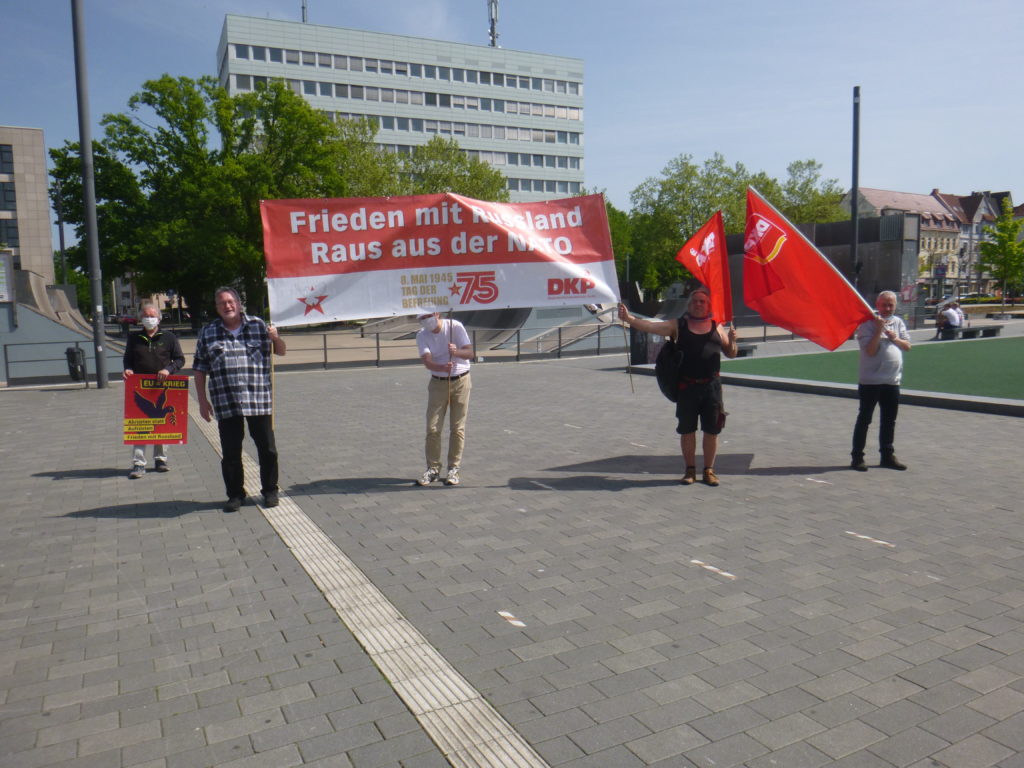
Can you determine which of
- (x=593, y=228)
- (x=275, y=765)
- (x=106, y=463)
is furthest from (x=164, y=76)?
(x=275, y=765)

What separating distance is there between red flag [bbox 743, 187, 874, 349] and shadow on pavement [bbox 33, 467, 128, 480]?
6874mm

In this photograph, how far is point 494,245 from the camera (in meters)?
7.18

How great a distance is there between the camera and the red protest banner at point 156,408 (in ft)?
26.9

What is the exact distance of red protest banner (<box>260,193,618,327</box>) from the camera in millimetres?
6930

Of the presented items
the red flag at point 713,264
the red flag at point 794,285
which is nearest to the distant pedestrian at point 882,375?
the red flag at point 794,285

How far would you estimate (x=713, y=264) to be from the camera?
756cm

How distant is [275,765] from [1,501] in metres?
5.69

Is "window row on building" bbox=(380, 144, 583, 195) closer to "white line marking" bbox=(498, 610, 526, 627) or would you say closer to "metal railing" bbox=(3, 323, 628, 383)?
"metal railing" bbox=(3, 323, 628, 383)

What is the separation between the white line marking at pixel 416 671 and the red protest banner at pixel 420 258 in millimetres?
2286

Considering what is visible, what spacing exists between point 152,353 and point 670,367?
5.46 m

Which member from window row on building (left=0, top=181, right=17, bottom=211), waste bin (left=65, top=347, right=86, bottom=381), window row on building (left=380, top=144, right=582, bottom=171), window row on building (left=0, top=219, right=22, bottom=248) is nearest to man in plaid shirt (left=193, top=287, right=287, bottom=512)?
waste bin (left=65, top=347, right=86, bottom=381)

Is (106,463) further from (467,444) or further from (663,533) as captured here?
(663,533)

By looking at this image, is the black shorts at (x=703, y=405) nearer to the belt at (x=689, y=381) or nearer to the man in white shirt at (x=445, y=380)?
the belt at (x=689, y=381)

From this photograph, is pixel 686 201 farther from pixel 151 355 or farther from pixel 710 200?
pixel 151 355
